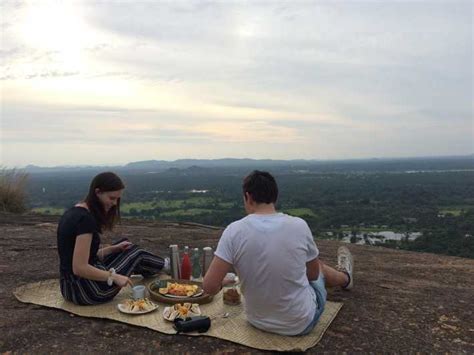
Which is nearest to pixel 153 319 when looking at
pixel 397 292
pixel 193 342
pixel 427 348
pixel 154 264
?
pixel 193 342

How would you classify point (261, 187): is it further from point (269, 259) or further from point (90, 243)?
point (90, 243)

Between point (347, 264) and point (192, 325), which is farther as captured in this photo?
point (347, 264)

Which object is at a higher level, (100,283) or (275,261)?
(275,261)

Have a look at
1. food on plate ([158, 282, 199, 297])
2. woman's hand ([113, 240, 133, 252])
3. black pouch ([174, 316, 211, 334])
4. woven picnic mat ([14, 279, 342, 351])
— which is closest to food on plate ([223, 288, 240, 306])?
woven picnic mat ([14, 279, 342, 351])

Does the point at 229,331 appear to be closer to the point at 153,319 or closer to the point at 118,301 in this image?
the point at 153,319

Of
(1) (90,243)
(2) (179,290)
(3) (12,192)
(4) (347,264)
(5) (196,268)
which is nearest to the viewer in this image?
(1) (90,243)

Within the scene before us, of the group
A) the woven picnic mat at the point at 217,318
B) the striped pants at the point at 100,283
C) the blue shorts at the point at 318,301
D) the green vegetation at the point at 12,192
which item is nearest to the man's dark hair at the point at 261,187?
the blue shorts at the point at 318,301

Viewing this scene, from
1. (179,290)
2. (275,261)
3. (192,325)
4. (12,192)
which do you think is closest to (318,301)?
(275,261)
